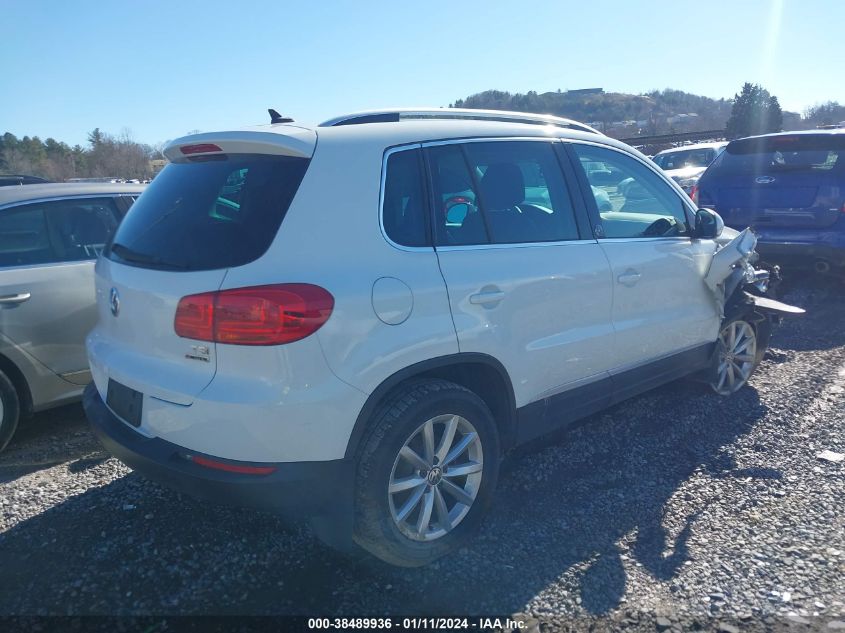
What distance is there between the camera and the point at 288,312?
96.7 inches

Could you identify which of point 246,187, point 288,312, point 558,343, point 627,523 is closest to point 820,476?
point 627,523

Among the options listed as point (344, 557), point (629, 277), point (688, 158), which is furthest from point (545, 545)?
point (688, 158)

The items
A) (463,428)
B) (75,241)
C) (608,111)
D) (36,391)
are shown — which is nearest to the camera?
(463,428)

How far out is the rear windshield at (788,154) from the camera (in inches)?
273

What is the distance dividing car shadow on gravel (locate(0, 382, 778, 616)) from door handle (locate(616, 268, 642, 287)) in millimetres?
1065

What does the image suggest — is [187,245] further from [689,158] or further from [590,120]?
[590,120]


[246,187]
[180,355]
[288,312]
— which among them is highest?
[246,187]

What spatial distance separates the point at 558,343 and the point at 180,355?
71.7 inches

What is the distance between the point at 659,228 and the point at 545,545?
213 centimetres

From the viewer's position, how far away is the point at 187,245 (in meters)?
2.75

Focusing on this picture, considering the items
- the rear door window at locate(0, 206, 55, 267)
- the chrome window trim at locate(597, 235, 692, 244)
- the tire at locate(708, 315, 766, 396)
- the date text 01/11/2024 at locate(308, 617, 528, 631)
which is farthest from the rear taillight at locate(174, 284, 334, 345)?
the tire at locate(708, 315, 766, 396)

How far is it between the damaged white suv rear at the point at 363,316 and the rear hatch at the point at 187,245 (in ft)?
0.04

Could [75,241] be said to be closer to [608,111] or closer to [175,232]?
[175,232]

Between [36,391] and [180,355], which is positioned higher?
[180,355]
